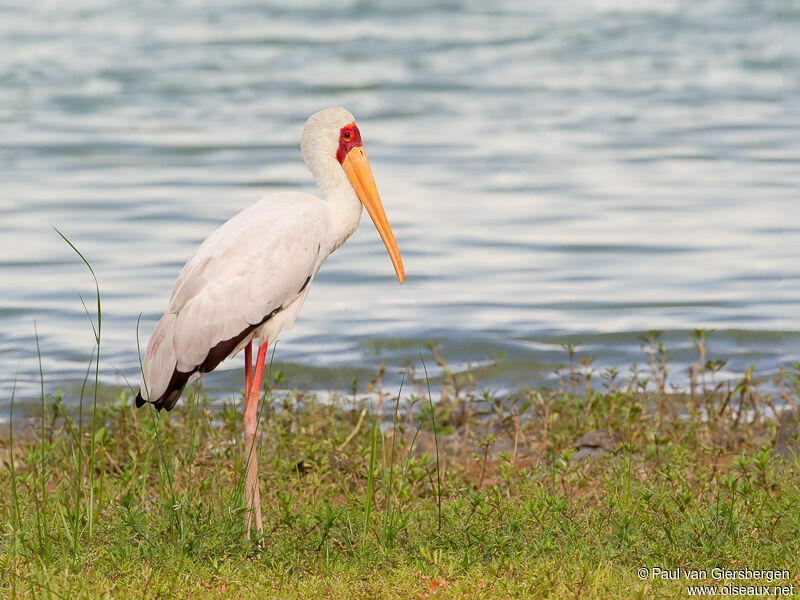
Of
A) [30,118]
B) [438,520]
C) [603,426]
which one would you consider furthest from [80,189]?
[438,520]

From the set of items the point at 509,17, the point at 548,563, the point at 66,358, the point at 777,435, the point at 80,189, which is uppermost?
the point at 509,17

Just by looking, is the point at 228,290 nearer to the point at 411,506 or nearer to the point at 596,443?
the point at 411,506

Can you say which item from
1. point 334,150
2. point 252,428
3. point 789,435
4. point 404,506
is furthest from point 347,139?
point 789,435

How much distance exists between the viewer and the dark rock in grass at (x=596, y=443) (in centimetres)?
680

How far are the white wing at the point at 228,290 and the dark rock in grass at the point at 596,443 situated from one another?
200cm

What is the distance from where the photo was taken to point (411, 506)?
574 cm

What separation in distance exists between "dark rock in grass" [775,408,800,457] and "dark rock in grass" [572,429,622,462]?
812mm

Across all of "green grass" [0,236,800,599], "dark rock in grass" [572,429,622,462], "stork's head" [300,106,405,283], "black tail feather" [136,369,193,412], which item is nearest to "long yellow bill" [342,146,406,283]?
"stork's head" [300,106,405,283]

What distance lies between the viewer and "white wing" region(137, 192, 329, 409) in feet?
18.1

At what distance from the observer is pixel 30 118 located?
20.6 metres

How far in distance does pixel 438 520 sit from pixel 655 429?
2.29 metres

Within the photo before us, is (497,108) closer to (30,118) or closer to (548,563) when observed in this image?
(30,118)

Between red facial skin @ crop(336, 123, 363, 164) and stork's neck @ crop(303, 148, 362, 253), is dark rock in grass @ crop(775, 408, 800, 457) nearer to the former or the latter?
stork's neck @ crop(303, 148, 362, 253)

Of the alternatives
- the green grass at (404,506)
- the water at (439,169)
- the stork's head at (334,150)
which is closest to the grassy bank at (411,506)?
the green grass at (404,506)
